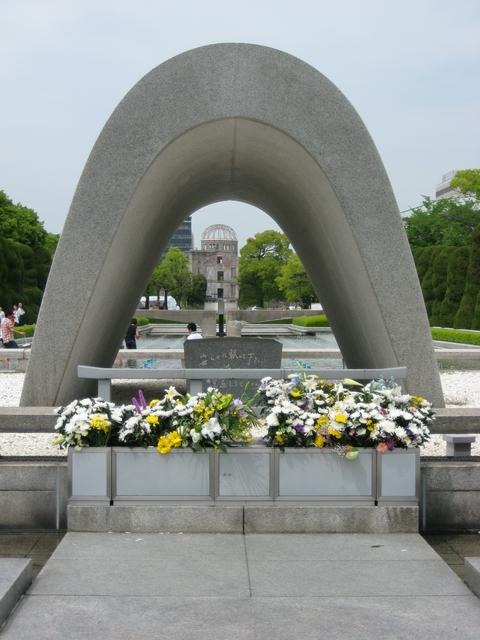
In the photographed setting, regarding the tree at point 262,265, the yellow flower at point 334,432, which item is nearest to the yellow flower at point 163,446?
the yellow flower at point 334,432

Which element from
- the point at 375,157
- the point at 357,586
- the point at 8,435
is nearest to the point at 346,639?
the point at 357,586

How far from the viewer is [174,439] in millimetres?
6215

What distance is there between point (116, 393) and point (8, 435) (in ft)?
14.5

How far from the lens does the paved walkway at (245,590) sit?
4336mm

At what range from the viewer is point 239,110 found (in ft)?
30.9

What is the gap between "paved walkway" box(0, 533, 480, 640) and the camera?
4.34 metres

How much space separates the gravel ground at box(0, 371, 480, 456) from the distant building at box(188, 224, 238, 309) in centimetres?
11295

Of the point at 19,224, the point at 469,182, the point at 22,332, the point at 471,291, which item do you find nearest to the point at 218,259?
the point at 469,182

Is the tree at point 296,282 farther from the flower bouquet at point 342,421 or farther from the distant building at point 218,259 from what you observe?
the flower bouquet at point 342,421

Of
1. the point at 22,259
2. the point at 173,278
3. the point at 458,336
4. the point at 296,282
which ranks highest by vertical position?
the point at 173,278

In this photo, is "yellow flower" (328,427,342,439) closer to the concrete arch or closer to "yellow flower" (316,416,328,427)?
"yellow flower" (316,416,328,427)

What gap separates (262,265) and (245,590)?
8184 centimetres

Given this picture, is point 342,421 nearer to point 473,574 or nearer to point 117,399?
point 473,574

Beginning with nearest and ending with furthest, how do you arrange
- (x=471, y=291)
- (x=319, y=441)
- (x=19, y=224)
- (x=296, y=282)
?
(x=319, y=441), (x=471, y=291), (x=19, y=224), (x=296, y=282)
